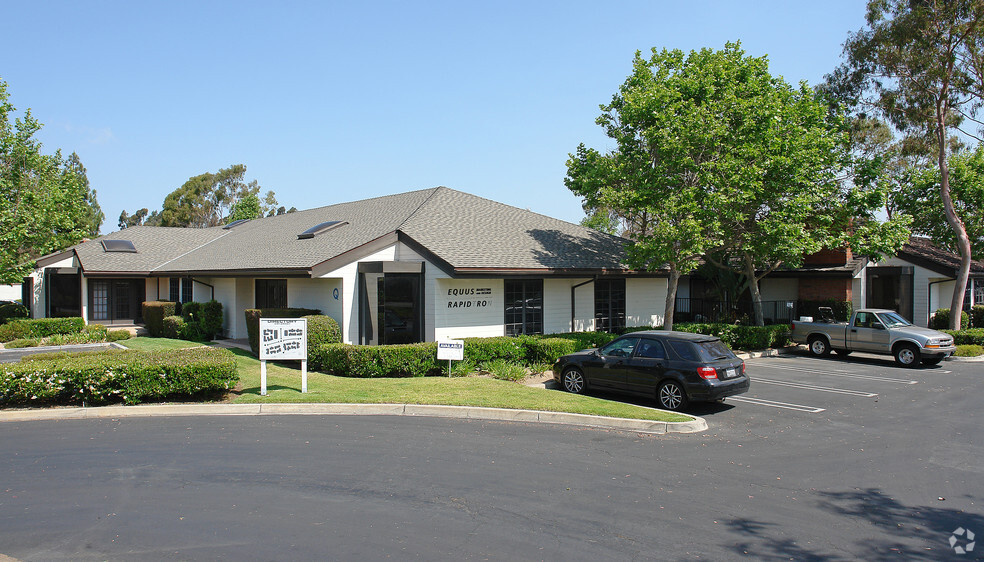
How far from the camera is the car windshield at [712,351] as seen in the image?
460 inches

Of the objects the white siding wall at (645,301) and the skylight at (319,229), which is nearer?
the skylight at (319,229)

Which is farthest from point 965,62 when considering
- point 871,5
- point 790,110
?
point 790,110

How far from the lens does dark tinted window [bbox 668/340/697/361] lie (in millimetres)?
11703

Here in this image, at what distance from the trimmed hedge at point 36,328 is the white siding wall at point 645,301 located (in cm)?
2180

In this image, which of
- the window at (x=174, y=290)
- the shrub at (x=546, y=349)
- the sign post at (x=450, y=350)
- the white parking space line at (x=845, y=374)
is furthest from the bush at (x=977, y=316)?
the window at (x=174, y=290)

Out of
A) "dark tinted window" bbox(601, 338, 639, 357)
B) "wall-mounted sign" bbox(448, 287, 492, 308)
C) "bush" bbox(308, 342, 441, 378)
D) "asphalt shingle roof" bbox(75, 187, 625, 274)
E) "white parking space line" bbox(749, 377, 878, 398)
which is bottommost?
"white parking space line" bbox(749, 377, 878, 398)

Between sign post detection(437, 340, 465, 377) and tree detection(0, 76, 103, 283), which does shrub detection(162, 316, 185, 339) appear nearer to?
tree detection(0, 76, 103, 283)

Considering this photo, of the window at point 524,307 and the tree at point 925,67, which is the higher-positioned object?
the tree at point 925,67

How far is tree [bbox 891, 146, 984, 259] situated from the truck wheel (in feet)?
39.0

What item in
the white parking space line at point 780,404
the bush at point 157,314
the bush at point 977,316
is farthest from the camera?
the bush at point 977,316

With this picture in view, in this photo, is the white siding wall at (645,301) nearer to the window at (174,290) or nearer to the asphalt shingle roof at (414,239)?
the asphalt shingle roof at (414,239)

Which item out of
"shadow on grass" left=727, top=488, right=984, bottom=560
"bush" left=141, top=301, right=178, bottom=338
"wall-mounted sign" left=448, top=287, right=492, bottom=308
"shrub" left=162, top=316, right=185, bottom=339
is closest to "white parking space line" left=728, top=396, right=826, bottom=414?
"shadow on grass" left=727, top=488, right=984, bottom=560

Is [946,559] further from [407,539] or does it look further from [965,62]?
[965,62]

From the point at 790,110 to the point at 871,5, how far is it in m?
10.9
